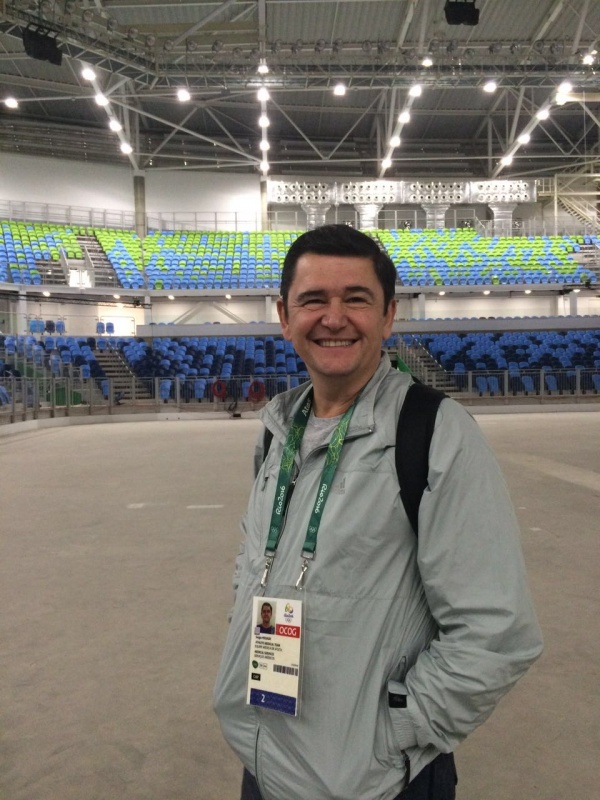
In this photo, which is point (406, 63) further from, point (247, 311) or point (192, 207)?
point (192, 207)

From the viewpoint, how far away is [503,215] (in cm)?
3569

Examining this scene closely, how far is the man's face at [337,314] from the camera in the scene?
1.37 metres

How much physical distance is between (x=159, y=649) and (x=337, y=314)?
2.51 metres

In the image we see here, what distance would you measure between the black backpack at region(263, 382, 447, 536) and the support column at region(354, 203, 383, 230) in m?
34.7

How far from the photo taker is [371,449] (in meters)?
1.26

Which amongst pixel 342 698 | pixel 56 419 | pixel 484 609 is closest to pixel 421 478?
pixel 484 609

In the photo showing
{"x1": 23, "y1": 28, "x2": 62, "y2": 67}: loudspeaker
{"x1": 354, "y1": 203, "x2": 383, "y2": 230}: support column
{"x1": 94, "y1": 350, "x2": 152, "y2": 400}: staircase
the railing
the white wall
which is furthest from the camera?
{"x1": 354, "y1": 203, "x2": 383, "y2": 230}: support column

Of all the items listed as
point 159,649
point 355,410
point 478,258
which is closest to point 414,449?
point 355,410

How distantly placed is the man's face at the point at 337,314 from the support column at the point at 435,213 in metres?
36.3

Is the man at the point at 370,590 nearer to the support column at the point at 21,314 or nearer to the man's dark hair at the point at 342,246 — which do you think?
the man's dark hair at the point at 342,246

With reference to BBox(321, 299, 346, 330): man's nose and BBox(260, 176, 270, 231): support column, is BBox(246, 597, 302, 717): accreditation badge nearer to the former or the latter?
BBox(321, 299, 346, 330): man's nose

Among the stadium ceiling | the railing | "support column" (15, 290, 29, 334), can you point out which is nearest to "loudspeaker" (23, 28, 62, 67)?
the stadium ceiling

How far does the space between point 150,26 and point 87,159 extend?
12905mm

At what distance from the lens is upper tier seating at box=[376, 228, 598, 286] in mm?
29344
